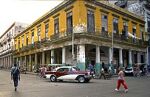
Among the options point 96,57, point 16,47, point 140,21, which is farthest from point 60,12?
point 16,47

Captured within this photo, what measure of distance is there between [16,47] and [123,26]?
32.7 meters

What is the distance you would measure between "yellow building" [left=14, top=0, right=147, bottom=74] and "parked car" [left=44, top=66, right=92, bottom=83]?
7723mm

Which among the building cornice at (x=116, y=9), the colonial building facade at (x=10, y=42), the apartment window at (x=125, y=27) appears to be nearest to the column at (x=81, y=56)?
the building cornice at (x=116, y=9)

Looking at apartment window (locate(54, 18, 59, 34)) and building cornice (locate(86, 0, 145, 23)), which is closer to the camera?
building cornice (locate(86, 0, 145, 23))

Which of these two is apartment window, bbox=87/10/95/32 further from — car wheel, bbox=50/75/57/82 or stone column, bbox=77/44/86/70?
car wheel, bbox=50/75/57/82

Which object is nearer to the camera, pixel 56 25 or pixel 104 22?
pixel 104 22

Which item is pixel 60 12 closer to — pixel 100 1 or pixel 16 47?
pixel 100 1

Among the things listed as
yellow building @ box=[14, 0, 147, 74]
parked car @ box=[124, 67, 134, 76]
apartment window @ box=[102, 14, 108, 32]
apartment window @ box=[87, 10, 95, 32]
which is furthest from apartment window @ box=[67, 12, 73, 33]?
parked car @ box=[124, 67, 134, 76]

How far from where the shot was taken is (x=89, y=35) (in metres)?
34.2

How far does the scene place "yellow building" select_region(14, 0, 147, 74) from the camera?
34656 mm

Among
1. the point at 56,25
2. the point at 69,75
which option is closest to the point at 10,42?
the point at 56,25

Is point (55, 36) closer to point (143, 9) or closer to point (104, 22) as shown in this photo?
point (104, 22)

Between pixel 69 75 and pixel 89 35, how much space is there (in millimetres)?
9677

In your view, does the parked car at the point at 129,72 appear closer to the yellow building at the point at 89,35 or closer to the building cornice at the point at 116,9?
the yellow building at the point at 89,35
